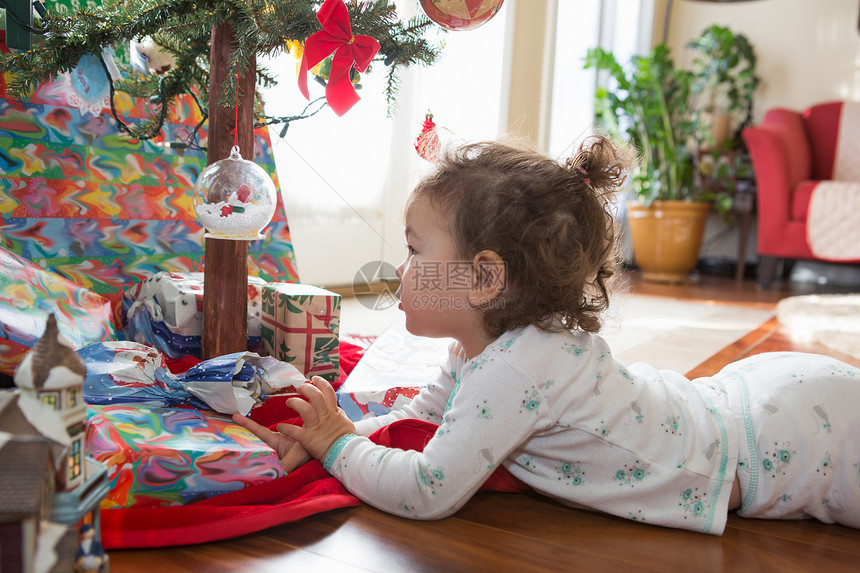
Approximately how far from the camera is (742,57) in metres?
4.08

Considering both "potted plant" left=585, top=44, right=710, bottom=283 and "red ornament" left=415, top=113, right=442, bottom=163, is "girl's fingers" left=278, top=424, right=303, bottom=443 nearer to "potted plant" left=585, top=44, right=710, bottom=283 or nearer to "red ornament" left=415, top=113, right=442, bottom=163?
"red ornament" left=415, top=113, right=442, bottom=163

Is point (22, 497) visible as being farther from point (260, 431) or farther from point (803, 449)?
point (803, 449)

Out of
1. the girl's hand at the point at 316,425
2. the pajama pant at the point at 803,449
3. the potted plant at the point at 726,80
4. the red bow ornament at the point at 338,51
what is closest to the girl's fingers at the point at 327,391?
the girl's hand at the point at 316,425

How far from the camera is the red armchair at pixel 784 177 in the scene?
11.1ft

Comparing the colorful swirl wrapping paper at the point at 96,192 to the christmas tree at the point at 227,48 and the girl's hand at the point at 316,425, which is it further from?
the girl's hand at the point at 316,425

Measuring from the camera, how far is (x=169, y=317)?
44.8 inches

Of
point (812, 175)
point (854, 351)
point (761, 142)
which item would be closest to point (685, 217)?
point (761, 142)

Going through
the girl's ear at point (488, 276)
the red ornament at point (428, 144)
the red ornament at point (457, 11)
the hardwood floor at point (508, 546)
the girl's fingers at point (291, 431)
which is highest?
the red ornament at point (457, 11)

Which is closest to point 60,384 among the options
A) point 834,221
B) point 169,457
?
point 169,457

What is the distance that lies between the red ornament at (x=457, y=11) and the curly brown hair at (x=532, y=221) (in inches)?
11.2

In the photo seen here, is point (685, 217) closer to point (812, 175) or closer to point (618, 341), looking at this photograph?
point (812, 175)

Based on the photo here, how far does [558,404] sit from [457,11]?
0.59 metres

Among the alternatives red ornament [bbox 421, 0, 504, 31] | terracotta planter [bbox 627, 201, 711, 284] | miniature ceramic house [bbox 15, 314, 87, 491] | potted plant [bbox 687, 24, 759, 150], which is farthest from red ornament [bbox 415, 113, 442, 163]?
potted plant [bbox 687, 24, 759, 150]

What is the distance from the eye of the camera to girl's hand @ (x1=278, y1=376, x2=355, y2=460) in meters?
0.82
